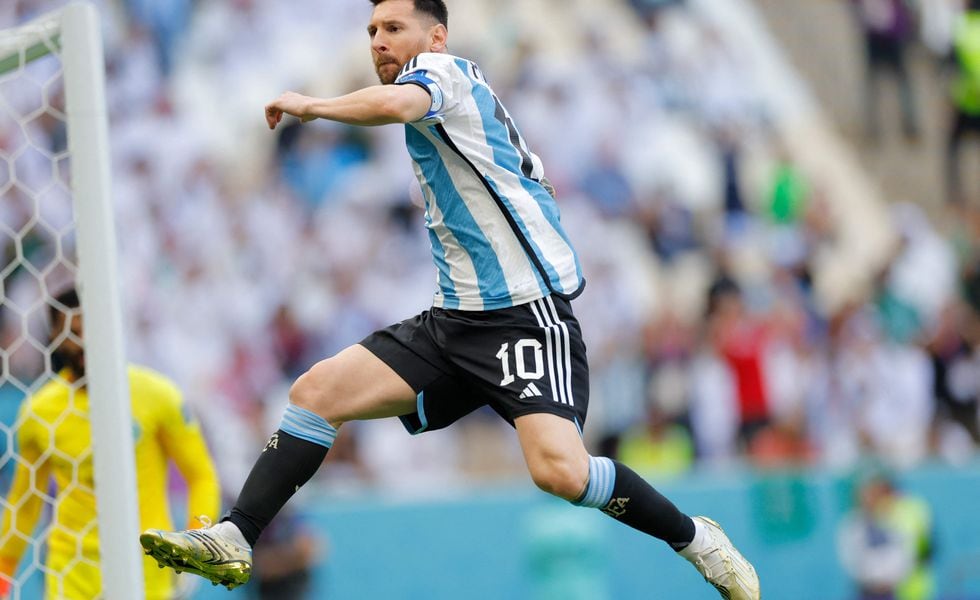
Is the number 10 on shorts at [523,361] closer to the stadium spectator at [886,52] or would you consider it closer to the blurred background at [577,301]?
the blurred background at [577,301]

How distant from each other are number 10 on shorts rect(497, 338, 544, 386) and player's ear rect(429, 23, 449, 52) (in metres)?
0.97

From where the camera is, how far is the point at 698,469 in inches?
451

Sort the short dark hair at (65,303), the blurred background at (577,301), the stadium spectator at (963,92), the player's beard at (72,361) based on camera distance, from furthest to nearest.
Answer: the stadium spectator at (963,92) → the blurred background at (577,301) → the player's beard at (72,361) → the short dark hair at (65,303)

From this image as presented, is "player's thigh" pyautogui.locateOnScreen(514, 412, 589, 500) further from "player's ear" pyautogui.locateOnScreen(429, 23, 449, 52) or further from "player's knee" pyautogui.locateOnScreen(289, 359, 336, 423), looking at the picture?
"player's ear" pyautogui.locateOnScreen(429, 23, 449, 52)

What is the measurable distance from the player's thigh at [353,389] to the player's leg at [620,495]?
0.41 meters

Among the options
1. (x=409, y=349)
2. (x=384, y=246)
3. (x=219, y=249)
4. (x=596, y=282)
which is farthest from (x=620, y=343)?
(x=409, y=349)

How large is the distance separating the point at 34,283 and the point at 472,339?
5.67 m

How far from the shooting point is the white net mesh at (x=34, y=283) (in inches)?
186

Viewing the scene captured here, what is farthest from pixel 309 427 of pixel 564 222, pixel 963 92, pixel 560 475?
pixel 963 92

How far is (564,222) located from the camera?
12.6 meters

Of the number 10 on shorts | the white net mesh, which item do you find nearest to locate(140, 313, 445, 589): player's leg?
the number 10 on shorts

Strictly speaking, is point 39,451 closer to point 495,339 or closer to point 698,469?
point 495,339

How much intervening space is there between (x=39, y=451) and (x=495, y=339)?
6.78ft

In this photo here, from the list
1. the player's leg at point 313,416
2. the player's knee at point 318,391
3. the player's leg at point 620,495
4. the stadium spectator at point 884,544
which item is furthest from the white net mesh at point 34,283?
the stadium spectator at point 884,544
